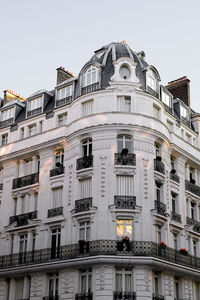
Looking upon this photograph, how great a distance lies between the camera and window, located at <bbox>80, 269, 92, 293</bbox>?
24.3 m

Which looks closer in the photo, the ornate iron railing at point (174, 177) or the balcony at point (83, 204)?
the balcony at point (83, 204)

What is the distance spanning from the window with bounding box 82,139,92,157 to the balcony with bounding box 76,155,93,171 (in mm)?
407

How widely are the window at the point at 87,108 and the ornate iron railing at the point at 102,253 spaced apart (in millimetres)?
7701

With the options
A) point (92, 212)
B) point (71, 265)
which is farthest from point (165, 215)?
point (71, 265)

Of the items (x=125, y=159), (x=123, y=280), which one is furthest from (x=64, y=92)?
(x=123, y=280)

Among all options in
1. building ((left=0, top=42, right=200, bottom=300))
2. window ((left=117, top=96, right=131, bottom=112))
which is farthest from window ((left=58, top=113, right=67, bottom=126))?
window ((left=117, top=96, right=131, bottom=112))

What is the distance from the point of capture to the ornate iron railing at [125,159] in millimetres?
26281

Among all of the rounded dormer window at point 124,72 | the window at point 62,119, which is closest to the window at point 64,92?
the window at point 62,119

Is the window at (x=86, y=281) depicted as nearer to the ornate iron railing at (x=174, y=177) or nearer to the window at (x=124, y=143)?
the window at (x=124, y=143)

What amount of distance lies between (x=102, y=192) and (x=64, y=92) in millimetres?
8542

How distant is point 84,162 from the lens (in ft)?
88.3

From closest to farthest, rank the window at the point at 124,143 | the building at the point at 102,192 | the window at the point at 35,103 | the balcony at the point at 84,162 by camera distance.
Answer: the building at the point at 102,192, the balcony at the point at 84,162, the window at the point at 124,143, the window at the point at 35,103

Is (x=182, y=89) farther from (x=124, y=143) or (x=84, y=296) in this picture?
(x=84, y=296)

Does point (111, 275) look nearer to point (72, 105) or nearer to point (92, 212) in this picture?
point (92, 212)
